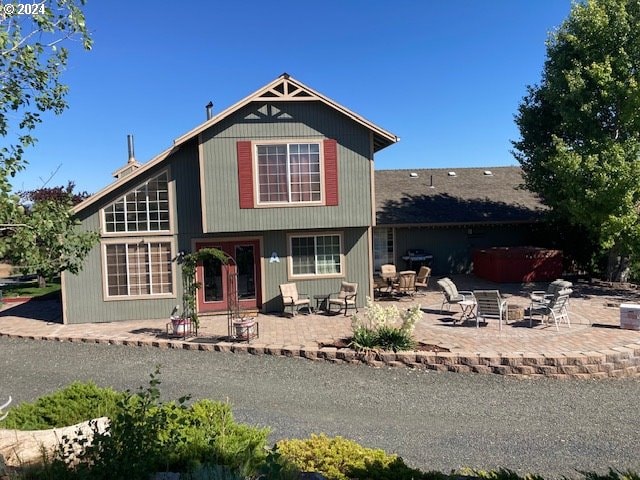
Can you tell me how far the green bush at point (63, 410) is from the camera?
5.91 m

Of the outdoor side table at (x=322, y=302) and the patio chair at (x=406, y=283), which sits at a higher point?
the patio chair at (x=406, y=283)

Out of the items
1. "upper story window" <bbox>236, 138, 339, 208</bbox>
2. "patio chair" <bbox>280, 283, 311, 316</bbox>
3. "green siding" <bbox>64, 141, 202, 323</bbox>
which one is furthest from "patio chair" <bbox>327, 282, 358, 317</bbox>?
"green siding" <bbox>64, 141, 202, 323</bbox>

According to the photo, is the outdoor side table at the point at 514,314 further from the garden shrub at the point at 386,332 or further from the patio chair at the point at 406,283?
the patio chair at the point at 406,283

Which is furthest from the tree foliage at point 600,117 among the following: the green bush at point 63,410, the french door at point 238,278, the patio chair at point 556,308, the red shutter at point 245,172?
the green bush at point 63,410

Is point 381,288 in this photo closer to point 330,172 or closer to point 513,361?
point 330,172

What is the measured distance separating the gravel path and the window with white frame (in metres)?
13.2

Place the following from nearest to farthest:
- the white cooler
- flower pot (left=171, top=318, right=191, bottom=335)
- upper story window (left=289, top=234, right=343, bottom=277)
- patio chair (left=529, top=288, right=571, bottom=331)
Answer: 1. the white cooler
2. patio chair (left=529, top=288, right=571, bottom=331)
3. flower pot (left=171, top=318, right=191, bottom=335)
4. upper story window (left=289, top=234, right=343, bottom=277)

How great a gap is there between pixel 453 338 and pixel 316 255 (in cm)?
567

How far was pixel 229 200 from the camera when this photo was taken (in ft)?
46.8

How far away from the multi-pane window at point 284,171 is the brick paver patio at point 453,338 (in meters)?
3.68

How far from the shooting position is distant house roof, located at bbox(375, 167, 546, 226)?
73.9 feet

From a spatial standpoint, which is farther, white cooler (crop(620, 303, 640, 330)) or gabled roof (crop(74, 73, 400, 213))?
gabled roof (crop(74, 73, 400, 213))

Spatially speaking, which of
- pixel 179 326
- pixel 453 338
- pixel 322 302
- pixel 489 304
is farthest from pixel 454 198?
pixel 179 326
